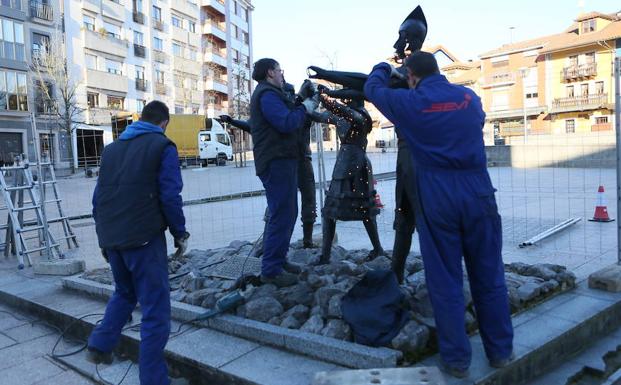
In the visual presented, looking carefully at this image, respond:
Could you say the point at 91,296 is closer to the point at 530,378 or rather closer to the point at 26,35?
the point at 530,378

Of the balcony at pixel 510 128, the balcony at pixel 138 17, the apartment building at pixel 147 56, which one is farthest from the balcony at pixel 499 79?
the balcony at pixel 138 17

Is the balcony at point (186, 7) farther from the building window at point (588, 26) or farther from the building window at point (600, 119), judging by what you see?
the building window at point (600, 119)

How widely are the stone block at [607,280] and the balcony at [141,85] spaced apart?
43.0m

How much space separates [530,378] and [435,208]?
1.41 m

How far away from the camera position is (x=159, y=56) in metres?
46.2

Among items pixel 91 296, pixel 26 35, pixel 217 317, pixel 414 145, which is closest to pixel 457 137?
pixel 414 145

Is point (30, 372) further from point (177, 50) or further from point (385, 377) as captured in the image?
point (177, 50)

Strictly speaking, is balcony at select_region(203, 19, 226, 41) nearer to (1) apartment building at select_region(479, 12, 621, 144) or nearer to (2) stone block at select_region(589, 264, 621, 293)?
(1) apartment building at select_region(479, 12, 621, 144)

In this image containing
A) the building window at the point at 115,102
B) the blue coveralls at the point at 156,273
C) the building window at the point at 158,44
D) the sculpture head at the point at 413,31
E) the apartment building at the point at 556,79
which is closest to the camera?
the blue coveralls at the point at 156,273

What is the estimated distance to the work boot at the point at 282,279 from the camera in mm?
4703

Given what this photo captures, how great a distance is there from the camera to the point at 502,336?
10.8ft

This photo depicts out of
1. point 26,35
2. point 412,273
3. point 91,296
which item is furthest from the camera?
point 26,35

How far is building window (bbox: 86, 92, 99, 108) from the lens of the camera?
38.3m

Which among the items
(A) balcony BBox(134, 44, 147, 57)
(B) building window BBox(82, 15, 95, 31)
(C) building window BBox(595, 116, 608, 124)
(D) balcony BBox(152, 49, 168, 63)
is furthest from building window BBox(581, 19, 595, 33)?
(B) building window BBox(82, 15, 95, 31)
